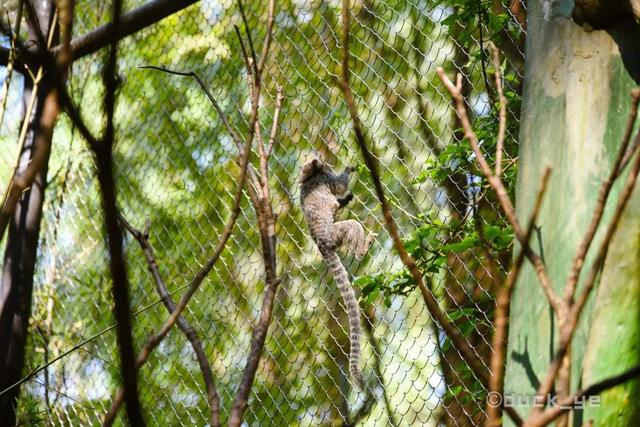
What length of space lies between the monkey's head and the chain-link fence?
Result: 4.5 inches

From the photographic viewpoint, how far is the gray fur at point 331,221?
315cm

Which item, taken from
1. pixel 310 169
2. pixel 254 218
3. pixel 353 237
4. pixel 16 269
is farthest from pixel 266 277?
pixel 254 218

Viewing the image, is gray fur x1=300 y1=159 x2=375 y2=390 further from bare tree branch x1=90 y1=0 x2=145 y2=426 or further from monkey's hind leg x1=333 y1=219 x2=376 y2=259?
bare tree branch x1=90 y1=0 x2=145 y2=426

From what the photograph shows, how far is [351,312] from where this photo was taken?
2.95 meters

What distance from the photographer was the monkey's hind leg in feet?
10.6

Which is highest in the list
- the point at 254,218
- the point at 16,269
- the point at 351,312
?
the point at 254,218

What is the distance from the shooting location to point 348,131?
11.3 feet

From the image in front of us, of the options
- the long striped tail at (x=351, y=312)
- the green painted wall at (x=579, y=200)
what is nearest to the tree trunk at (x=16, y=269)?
the long striped tail at (x=351, y=312)

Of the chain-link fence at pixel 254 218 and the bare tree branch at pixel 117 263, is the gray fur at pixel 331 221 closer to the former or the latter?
the chain-link fence at pixel 254 218

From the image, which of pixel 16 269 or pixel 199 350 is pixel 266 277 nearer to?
pixel 199 350

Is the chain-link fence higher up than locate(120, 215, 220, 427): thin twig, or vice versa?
the chain-link fence

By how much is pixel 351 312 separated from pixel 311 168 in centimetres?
73

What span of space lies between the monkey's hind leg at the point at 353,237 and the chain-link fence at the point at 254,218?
0.38 ft

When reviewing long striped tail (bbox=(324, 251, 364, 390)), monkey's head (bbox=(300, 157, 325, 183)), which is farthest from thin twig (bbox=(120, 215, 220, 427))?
monkey's head (bbox=(300, 157, 325, 183))
